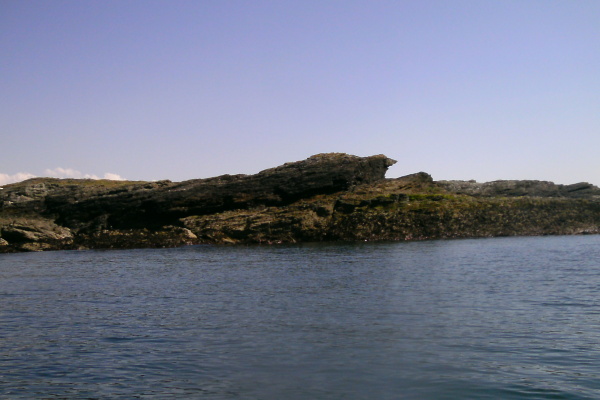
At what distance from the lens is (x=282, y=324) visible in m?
19.2

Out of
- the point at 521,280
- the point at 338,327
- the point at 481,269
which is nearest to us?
the point at 338,327

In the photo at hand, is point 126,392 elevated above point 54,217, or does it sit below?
below

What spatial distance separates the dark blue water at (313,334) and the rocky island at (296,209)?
29563mm

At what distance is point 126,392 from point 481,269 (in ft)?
81.0

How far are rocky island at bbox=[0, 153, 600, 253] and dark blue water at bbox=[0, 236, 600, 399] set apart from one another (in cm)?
2956

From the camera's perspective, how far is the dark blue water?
42.1ft

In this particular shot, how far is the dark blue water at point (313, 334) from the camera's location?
42.1ft

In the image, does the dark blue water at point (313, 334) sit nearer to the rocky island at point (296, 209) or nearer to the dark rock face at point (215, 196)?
the rocky island at point (296, 209)

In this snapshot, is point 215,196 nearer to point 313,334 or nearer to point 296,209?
point 296,209

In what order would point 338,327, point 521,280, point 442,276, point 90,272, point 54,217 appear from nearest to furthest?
point 338,327, point 521,280, point 442,276, point 90,272, point 54,217

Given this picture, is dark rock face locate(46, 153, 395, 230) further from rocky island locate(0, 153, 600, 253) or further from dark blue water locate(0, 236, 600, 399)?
dark blue water locate(0, 236, 600, 399)

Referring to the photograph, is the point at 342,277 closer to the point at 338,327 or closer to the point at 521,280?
the point at 521,280

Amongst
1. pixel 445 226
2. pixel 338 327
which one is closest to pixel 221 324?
pixel 338 327

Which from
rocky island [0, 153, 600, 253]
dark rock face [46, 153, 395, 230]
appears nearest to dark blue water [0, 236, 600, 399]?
rocky island [0, 153, 600, 253]
